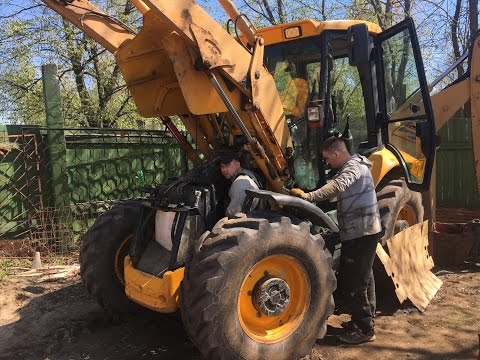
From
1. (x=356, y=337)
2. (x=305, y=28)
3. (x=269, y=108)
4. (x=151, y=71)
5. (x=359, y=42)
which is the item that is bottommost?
(x=356, y=337)

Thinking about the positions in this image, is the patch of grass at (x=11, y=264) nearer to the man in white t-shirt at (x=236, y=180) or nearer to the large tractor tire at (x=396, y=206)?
the man in white t-shirt at (x=236, y=180)

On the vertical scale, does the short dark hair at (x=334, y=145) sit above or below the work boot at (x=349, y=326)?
above

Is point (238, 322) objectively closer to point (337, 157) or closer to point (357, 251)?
point (357, 251)

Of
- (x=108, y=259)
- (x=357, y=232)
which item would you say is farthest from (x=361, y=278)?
(x=108, y=259)

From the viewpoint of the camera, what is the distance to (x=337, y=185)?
400 cm

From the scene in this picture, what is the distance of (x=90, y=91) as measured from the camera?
13773 mm

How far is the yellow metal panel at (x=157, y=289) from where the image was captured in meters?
3.64

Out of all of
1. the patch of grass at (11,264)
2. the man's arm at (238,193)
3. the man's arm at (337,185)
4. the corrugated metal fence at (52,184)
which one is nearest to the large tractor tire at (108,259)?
the man's arm at (238,193)

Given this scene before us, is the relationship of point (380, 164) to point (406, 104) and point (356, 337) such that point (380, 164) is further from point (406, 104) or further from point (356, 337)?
point (356, 337)

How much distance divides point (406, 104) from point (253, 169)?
205 cm

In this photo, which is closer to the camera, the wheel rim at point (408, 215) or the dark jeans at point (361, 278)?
the dark jeans at point (361, 278)

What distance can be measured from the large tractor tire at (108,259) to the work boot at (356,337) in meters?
1.99

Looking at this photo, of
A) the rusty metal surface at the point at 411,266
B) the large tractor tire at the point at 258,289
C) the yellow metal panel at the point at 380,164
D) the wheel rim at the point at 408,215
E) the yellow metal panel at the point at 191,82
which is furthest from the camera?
the wheel rim at the point at 408,215

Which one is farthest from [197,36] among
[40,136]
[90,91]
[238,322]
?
[90,91]
